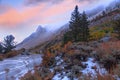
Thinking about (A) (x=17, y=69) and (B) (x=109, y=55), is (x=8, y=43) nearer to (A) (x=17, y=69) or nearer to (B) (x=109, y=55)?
(A) (x=17, y=69)

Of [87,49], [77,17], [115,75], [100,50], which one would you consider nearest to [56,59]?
[87,49]

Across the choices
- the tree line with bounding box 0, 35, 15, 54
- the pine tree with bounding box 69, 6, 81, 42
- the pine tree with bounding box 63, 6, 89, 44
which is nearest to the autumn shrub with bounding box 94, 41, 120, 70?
the pine tree with bounding box 63, 6, 89, 44

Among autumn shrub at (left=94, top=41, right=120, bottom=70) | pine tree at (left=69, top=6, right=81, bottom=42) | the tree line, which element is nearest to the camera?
autumn shrub at (left=94, top=41, right=120, bottom=70)

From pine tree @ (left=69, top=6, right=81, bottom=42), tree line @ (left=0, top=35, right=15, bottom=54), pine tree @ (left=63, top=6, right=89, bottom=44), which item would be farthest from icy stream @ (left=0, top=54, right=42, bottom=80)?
tree line @ (left=0, top=35, right=15, bottom=54)

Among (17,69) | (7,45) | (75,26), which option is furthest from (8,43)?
(17,69)

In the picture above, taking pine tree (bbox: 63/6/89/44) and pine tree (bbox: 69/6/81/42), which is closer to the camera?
pine tree (bbox: 63/6/89/44)

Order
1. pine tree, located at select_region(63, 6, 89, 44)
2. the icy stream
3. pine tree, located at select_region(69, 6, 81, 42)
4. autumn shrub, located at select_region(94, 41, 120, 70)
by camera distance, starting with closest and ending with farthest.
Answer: the icy stream, autumn shrub, located at select_region(94, 41, 120, 70), pine tree, located at select_region(63, 6, 89, 44), pine tree, located at select_region(69, 6, 81, 42)

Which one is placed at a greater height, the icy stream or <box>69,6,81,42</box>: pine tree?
<box>69,6,81,42</box>: pine tree

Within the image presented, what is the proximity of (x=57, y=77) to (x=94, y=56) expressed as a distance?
234 centimetres

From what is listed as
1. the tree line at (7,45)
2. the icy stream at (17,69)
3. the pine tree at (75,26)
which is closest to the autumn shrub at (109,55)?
the icy stream at (17,69)

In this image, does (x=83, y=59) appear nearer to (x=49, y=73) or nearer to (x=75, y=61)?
(x=75, y=61)

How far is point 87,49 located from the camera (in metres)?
15.0

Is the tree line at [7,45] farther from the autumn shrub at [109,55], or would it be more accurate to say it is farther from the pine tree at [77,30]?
the autumn shrub at [109,55]

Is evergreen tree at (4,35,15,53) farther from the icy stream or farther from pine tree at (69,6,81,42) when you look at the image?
the icy stream
